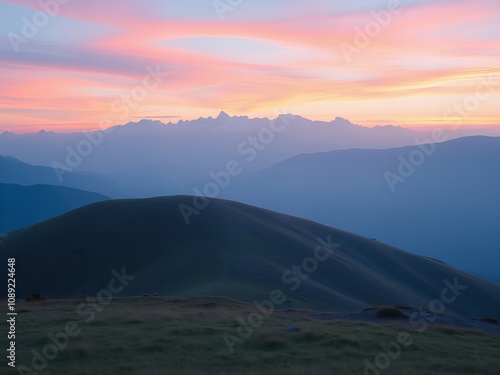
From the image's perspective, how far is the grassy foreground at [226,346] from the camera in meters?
14.0

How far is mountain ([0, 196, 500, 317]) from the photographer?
49.6 m

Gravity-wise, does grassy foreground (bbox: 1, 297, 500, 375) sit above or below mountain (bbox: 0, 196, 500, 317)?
below

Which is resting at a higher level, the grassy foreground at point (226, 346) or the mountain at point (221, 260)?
the mountain at point (221, 260)

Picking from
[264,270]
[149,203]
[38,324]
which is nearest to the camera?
[38,324]

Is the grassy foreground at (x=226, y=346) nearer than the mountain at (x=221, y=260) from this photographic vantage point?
Yes

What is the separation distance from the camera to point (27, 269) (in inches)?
2662

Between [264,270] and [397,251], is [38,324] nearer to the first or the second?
[264,270]

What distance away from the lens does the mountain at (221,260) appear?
163 feet

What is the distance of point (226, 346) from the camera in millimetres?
16453

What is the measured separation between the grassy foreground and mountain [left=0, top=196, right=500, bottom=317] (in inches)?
699

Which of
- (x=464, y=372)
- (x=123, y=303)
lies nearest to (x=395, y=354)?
(x=464, y=372)

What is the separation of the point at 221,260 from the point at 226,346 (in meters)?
38.2

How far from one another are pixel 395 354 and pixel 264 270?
116 feet

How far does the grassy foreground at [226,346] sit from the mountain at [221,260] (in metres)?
17.8
